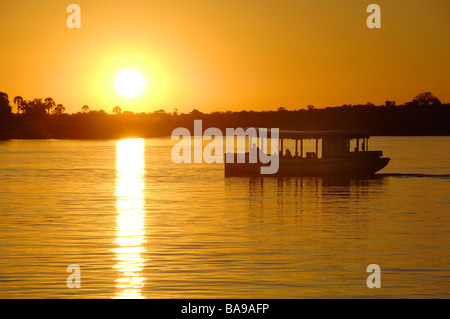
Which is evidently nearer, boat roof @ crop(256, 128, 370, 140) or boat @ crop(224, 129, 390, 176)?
boat roof @ crop(256, 128, 370, 140)

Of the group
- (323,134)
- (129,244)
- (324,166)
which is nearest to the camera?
(129,244)

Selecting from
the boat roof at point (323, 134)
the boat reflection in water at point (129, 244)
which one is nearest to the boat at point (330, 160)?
the boat roof at point (323, 134)

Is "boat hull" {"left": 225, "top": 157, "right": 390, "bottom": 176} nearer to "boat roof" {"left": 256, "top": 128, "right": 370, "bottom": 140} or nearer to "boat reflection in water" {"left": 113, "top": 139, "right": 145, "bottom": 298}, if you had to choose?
"boat roof" {"left": 256, "top": 128, "right": 370, "bottom": 140}

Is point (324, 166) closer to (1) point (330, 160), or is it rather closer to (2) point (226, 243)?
(1) point (330, 160)

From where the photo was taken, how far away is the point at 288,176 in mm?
67625

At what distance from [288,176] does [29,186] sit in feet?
83.2

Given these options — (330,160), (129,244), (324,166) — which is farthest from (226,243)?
(324,166)

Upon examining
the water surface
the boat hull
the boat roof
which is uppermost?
the boat roof

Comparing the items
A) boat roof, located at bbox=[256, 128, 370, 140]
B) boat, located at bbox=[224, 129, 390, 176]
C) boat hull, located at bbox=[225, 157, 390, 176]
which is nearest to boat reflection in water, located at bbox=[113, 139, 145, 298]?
boat hull, located at bbox=[225, 157, 390, 176]

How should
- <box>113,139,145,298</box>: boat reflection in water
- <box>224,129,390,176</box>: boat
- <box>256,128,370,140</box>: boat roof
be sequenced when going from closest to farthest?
<box>113,139,145,298</box>: boat reflection in water → <box>256,128,370,140</box>: boat roof → <box>224,129,390,176</box>: boat

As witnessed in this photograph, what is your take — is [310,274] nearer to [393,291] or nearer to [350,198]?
[393,291]

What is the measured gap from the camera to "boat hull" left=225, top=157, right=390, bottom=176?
61562 mm

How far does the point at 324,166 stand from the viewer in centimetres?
6247

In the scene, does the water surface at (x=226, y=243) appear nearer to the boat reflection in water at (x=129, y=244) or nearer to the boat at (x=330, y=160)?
the boat reflection in water at (x=129, y=244)
